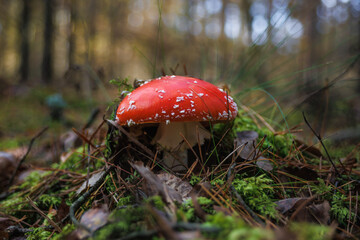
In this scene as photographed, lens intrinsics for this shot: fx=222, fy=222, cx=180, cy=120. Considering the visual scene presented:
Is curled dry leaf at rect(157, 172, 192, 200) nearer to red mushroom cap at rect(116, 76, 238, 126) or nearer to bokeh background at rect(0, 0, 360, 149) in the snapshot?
red mushroom cap at rect(116, 76, 238, 126)

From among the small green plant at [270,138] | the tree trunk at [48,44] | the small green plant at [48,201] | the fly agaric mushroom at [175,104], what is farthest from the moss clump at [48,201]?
the tree trunk at [48,44]

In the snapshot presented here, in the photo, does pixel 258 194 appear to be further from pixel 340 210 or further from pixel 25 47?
pixel 25 47

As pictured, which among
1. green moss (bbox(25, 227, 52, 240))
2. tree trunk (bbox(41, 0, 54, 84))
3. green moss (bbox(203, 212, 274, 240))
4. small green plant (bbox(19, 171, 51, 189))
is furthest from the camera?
tree trunk (bbox(41, 0, 54, 84))

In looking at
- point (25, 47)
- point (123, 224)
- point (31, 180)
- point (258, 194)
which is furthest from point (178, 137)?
point (25, 47)

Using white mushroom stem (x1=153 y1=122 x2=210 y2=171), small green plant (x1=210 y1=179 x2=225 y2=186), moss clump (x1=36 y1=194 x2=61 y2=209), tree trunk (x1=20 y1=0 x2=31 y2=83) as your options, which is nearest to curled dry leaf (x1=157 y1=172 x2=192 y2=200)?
small green plant (x1=210 y1=179 x2=225 y2=186)

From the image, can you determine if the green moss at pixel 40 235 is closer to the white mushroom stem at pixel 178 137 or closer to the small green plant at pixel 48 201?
the small green plant at pixel 48 201

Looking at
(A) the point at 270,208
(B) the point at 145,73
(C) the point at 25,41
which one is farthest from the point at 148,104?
(C) the point at 25,41
